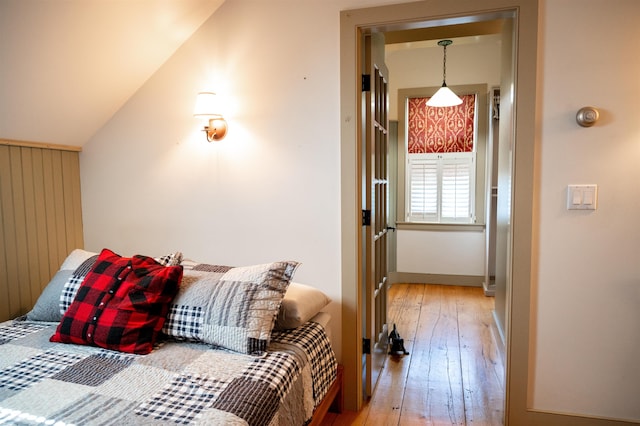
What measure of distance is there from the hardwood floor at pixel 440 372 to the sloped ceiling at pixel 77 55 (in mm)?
2330

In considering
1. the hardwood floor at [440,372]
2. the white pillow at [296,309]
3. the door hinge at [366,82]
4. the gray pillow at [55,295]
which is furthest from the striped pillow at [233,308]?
the door hinge at [366,82]

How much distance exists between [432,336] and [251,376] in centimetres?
236

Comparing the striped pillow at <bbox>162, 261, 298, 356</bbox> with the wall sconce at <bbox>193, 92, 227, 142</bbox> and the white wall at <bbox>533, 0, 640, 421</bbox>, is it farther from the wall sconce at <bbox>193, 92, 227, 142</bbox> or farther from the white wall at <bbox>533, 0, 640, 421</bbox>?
the white wall at <bbox>533, 0, 640, 421</bbox>

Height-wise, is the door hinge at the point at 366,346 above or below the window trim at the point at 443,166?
below

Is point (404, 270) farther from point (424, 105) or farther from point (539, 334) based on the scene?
point (539, 334)

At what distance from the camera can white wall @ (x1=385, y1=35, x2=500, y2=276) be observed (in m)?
4.76

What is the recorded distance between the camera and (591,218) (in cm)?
191

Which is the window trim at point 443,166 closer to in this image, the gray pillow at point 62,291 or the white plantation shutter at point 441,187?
the white plantation shutter at point 441,187

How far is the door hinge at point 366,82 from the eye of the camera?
7.30ft

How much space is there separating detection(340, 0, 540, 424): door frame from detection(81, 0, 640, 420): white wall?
2.4 inches

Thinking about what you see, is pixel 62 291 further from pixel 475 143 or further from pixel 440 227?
pixel 475 143

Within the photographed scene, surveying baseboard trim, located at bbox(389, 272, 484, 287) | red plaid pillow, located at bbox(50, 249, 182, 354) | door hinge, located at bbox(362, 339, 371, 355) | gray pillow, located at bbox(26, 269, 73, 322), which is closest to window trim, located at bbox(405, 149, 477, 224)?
baseboard trim, located at bbox(389, 272, 484, 287)

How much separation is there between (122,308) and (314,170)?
1.18 m

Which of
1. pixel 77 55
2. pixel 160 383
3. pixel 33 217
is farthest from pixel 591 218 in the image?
pixel 33 217
